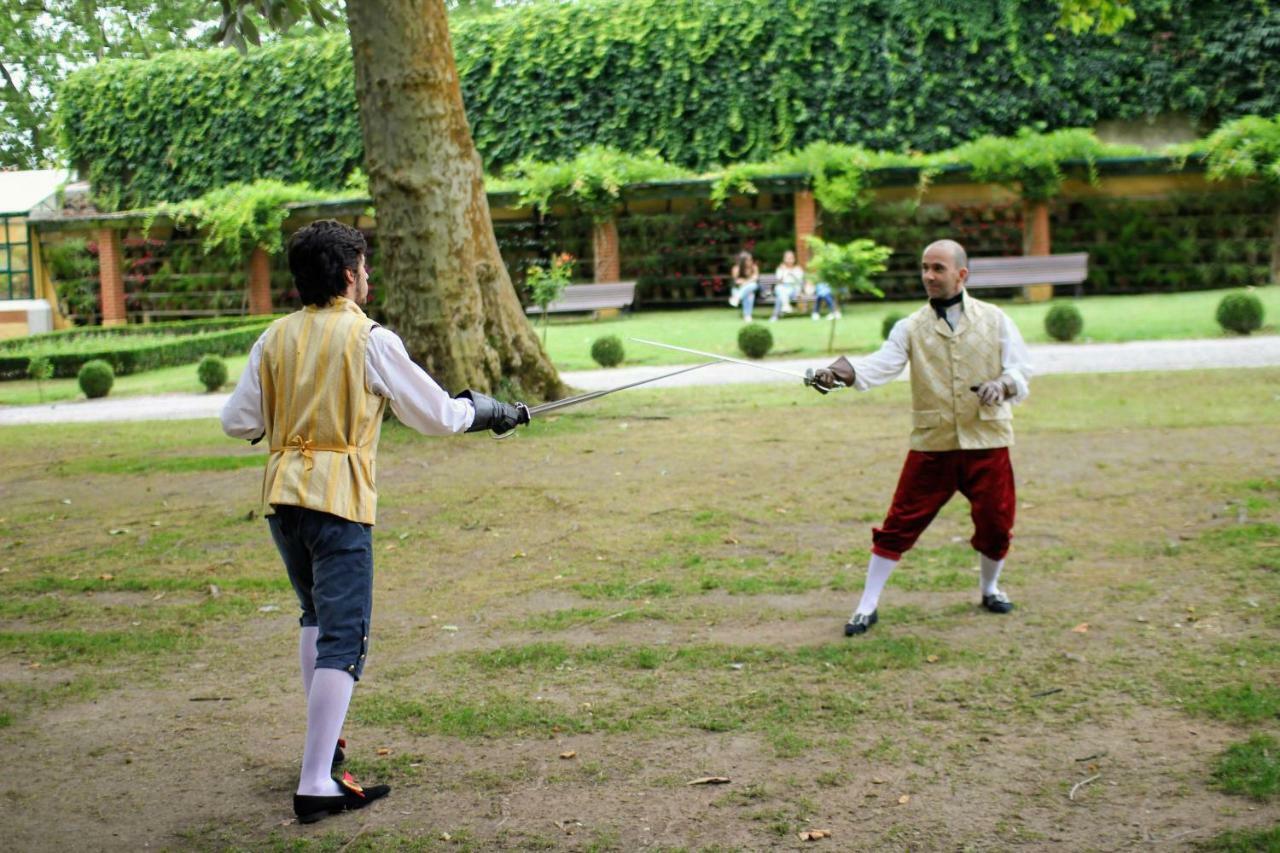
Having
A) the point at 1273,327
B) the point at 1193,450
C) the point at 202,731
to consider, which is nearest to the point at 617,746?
the point at 202,731

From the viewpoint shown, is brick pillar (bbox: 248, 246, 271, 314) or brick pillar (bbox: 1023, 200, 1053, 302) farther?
brick pillar (bbox: 248, 246, 271, 314)

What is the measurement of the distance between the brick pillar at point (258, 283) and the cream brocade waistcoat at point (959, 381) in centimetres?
2770

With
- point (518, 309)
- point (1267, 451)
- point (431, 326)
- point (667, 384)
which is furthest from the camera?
point (667, 384)

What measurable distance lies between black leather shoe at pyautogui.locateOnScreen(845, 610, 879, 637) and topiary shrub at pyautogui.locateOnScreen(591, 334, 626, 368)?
1278 cm

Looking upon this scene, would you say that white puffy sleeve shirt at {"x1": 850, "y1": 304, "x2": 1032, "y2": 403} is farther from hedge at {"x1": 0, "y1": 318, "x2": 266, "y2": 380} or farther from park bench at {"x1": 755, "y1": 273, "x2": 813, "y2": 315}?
hedge at {"x1": 0, "y1": 318, "x2": 266, "y2": 380}

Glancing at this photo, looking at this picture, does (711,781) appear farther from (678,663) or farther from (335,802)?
(678,663)

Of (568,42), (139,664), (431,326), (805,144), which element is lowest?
(139,664)

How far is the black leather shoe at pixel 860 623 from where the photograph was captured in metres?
5.92

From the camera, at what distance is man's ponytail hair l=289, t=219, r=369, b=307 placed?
13.4ft

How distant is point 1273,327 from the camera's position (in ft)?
60.7

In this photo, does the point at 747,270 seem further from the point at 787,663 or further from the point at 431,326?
the point at 787,663

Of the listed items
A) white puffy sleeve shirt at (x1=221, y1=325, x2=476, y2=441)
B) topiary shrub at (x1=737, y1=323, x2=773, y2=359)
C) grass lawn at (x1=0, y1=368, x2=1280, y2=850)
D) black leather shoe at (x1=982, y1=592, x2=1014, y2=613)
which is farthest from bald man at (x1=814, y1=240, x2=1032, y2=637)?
topiary shrub at (x1=737, y1=323, x2=773, y2=359)

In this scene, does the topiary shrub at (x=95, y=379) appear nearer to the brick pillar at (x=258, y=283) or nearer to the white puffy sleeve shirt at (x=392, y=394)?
the brick pillar at (x=258, y=283)

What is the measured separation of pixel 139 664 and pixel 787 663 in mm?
2955
